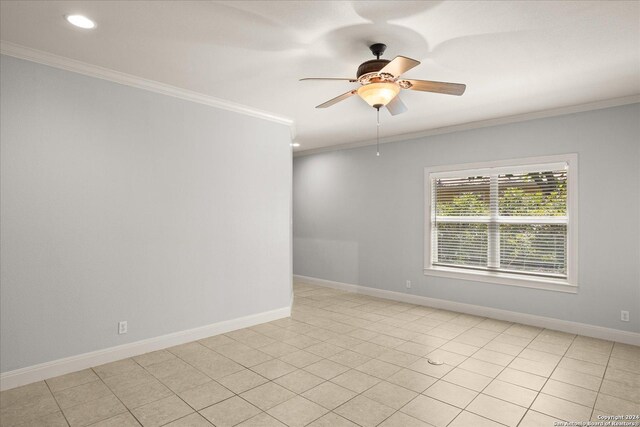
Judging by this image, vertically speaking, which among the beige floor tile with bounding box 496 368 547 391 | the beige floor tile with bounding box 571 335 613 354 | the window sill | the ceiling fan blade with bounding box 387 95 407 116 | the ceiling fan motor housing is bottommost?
the beige floor tile with bounding box 496 368 547 391

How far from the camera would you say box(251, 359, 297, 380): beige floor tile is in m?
3.11

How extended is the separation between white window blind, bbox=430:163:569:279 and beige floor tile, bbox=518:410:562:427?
95.8 inches

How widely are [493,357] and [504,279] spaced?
59.6 inches

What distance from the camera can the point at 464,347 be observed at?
3.78 m

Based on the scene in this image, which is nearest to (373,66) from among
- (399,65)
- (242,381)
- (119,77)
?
(399,65)

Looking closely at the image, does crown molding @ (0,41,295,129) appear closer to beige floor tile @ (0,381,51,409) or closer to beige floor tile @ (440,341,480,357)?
beige floor tile @ (0,381,51,409)

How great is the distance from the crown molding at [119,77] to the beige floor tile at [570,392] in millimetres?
4023

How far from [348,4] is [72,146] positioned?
2579 mm

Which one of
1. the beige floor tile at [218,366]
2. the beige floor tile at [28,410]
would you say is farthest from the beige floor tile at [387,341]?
the beige floor tile at [28,410]

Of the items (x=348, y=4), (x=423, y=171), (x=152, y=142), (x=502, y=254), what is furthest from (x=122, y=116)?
(x=502, y=254)

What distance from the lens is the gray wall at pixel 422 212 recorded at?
3.94m

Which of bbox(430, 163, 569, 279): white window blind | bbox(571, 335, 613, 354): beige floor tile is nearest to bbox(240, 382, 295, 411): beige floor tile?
bbox(571, 335, 613, 354): beige floor tile

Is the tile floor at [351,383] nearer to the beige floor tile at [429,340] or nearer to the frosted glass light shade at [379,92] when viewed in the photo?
the beige floor tile at [429,340]

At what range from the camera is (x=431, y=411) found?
2533 millimetres
